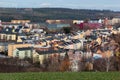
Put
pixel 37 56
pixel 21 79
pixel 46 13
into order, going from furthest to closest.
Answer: pixel 46 13, pixel 37 56, pixel 21 79

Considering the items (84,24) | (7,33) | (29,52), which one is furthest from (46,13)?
(29,52)

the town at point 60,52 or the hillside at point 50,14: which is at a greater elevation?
the town at point 60,52

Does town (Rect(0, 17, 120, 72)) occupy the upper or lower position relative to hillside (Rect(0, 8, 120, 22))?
upper

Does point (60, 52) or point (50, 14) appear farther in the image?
point (50, 14)

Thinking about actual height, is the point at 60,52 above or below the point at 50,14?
above

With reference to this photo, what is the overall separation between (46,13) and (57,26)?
142 ft

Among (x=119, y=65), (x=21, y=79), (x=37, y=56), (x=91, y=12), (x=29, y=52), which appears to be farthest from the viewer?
(x=91, y=12)

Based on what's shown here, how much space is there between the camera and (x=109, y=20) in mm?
100625

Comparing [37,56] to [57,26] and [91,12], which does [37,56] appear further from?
[91,12]

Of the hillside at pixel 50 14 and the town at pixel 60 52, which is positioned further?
the hillside at pixel 50 14

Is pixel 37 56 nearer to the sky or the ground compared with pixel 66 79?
nearer to the ground

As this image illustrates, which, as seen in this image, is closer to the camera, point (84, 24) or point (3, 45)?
point (3, 45)

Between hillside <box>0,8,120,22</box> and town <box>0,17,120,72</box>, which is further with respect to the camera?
hillside <box>0,8,120,22</box>

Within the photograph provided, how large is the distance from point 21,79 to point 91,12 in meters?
132
